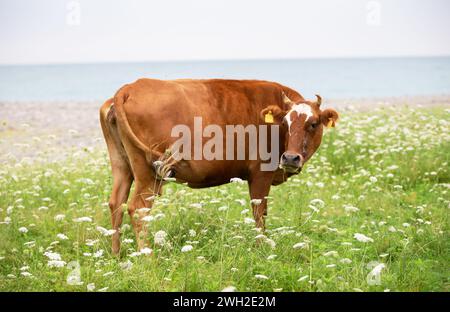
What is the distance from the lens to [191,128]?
716 cm

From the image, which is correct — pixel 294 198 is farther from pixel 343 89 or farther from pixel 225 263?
pixel 343 89

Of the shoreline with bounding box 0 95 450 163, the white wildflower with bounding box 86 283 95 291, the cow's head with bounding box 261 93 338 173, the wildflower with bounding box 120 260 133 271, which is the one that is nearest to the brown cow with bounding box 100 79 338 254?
the cow's head with bounding box 261 93 338 173

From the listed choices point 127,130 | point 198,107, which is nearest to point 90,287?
point 127,130

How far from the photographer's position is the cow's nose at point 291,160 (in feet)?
23.4

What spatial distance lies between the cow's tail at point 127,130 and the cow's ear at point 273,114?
1446mm

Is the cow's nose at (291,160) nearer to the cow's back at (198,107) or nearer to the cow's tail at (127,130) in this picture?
the cow's back at (198,107)

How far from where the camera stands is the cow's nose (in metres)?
7.12

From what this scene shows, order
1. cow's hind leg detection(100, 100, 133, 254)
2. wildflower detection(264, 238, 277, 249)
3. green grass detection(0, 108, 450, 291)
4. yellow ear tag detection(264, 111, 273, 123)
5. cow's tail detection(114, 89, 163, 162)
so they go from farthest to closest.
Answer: yellow ear tag detection(264, 111, 273, 123) → cow's hind leg detection(100, 100, 133, 254) → cow's tail detection(114, 89, 163, 162) → wildflower detection(264, 238, 277, 249) → green grass detection(0, 108, 450, 291)

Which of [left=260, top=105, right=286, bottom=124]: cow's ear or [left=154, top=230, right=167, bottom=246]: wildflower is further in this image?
[left=260, top=105, right=286, bottom=124]: cow's ear

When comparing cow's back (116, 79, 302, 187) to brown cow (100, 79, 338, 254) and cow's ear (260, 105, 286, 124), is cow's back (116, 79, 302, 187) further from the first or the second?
cow's ear (260, 105, 286, 124)

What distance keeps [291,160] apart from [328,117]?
0.97m
